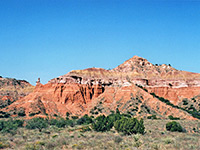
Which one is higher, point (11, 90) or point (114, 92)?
point (11, 90)

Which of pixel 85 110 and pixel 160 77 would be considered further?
pixel 160 77

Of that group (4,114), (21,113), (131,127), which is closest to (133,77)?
(21,113)

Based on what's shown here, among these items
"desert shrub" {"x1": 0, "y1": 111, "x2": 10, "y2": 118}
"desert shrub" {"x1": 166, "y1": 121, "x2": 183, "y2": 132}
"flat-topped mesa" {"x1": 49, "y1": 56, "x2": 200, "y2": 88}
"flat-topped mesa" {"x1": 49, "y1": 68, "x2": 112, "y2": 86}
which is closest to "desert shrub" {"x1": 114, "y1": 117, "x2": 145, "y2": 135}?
"desert shrub" {"x1": 166, "y1": 121, "x2": 183, "y2": 132}

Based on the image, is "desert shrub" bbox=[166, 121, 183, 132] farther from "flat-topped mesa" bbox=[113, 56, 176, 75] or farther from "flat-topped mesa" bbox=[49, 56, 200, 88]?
"flat-topped mesa" bbox=[113, 56, 176, 75]

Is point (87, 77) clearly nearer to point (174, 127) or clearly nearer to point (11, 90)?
point (11, 90)

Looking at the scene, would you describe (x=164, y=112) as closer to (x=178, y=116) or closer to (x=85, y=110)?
(x=178, y=116)

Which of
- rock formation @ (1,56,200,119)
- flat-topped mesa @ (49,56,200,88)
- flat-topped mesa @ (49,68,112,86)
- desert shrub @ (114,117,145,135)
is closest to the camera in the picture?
desert shrub @ (114,117,145,135)

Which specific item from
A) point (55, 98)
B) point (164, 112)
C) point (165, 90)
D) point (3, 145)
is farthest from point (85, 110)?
point (3, 145)

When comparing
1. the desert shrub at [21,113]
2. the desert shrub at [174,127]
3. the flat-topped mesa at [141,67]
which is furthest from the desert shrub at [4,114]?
the flat-topped mesa at [141,67]

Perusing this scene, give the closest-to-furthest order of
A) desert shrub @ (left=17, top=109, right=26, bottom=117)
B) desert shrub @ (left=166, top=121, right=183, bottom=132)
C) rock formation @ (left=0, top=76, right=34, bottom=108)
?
desert shrub @ (left=166, top=121, right=183, bottom=132) → desert shrub @ (left=17, top=109, right=26, bottom=117) → rock formation @ (left=0, top=76, right=34, bottom=108)

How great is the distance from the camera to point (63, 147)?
2767 cm

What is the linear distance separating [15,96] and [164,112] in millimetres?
60939

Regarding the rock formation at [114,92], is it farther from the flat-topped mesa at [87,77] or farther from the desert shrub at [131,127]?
the desert shrub at [131,127]

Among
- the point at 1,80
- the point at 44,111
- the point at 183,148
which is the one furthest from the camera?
the point at 1,80
